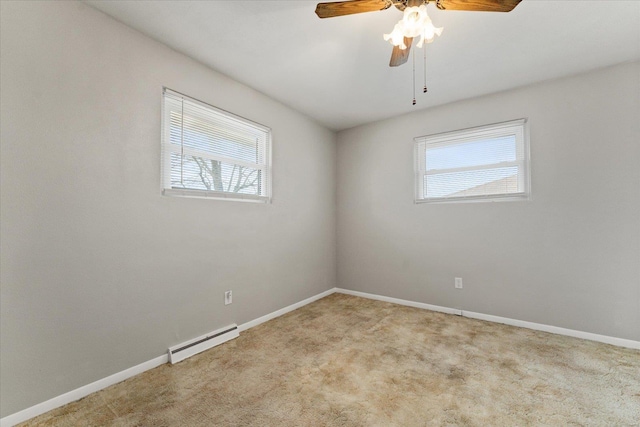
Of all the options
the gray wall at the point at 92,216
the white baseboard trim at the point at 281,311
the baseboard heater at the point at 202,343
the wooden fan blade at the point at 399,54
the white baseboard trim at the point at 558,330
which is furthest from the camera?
the white baseboard trim at the point at 281,311

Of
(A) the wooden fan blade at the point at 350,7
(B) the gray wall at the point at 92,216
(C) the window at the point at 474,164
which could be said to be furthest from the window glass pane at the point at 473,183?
(B) the gray wall at the point at 92,216

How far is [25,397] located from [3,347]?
12.6 inches

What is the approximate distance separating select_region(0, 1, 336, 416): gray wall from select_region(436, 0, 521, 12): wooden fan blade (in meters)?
1.98

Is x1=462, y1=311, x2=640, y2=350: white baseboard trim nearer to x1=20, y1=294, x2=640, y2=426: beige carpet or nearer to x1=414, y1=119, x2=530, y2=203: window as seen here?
x1=20, y1=294, x2=640, y2=426: beige carpet

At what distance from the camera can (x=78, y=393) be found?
1.66 m

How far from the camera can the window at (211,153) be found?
87.0 inches

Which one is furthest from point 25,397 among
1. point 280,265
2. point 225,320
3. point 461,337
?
point 461,337

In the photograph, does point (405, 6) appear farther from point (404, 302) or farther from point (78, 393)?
point (404, 302)

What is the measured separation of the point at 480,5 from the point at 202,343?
119 inches

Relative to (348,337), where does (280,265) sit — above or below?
above

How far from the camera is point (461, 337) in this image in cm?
252

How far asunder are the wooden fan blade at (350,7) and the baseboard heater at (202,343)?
8.36 ft

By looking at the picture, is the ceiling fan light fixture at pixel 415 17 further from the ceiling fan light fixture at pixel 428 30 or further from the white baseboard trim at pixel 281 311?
the white baseboard trim at pixel 281 311

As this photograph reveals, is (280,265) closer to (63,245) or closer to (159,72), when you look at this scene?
(63,245)
